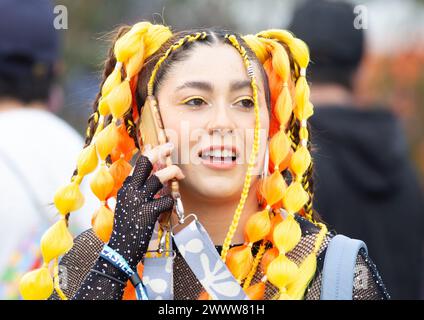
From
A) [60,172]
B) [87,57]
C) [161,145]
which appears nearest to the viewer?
[161,145]

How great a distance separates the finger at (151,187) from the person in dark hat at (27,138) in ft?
4.02

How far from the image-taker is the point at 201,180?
9.94 ft

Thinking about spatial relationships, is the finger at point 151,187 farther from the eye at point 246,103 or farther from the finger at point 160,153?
the eye at point 246,103

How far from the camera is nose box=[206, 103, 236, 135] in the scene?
298cm

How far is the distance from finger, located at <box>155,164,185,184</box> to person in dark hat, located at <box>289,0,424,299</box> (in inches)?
63.3

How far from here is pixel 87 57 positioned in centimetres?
1120

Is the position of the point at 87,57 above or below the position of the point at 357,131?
below

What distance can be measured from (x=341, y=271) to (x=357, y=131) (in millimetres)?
2079

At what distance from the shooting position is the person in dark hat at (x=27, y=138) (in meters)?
4.20

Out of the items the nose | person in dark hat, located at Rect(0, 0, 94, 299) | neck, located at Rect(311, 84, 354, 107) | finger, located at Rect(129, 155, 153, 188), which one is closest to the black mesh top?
finger, located at Rect(129, 155, 153, 188)

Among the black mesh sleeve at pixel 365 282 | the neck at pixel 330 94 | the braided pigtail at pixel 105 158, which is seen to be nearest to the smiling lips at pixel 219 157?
the braided pigtail at pixel 105 158
